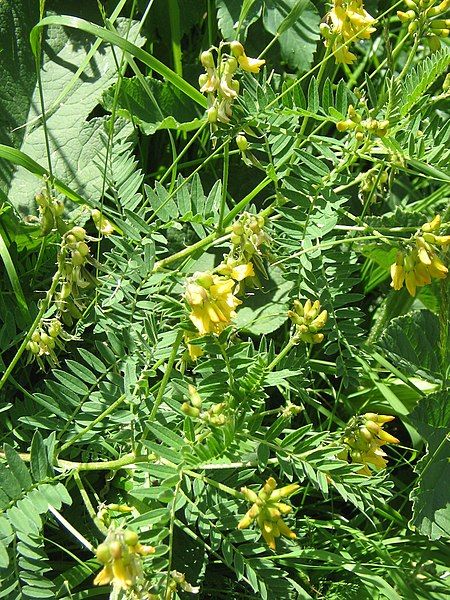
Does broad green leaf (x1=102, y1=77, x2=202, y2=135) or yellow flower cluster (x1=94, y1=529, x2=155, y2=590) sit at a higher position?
broad green leaf (x1=102, y1=77, x2=202, y2=135)

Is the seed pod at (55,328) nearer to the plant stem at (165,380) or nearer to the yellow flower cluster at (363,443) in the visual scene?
the plant stem at (165,380)

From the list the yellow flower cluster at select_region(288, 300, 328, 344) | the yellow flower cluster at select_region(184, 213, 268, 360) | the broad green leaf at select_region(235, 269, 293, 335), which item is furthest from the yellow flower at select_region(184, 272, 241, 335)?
the broad green leaf at select_region(235, 269, 293, 335)

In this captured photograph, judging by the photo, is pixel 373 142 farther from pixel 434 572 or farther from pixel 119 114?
pixel 434 572

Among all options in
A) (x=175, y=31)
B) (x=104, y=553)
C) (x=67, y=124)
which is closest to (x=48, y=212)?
(x=104, y=553)

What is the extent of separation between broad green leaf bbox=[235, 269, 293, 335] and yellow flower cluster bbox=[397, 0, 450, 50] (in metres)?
0.53

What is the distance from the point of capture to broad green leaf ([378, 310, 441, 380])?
1604 millimetres

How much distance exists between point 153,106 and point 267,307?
47 cm

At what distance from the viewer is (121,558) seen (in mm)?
993

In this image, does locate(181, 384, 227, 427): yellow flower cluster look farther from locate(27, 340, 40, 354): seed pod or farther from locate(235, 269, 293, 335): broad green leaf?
locate(235, 269, 293, 335): broad green leaf

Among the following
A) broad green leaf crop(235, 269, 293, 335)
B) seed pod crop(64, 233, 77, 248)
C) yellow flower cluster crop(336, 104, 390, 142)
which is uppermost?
seed pod crop(64, 233, 77, 248)

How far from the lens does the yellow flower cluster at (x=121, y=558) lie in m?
0.99

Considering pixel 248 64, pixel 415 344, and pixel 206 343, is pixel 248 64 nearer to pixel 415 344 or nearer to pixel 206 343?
pixel 206 343

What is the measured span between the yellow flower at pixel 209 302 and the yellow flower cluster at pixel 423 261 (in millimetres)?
261

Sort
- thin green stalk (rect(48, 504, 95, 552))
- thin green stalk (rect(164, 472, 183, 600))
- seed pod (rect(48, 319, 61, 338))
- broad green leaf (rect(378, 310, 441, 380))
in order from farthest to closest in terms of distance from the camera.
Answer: broad green leaf (rect(378, 310, 441, 380)) → seed pod (rect(48, 319, 61, 338)) → thin green stalk (rect(48, 504, 95, 552)) → thin green stalk (rect(164, 472, 183, 600))
